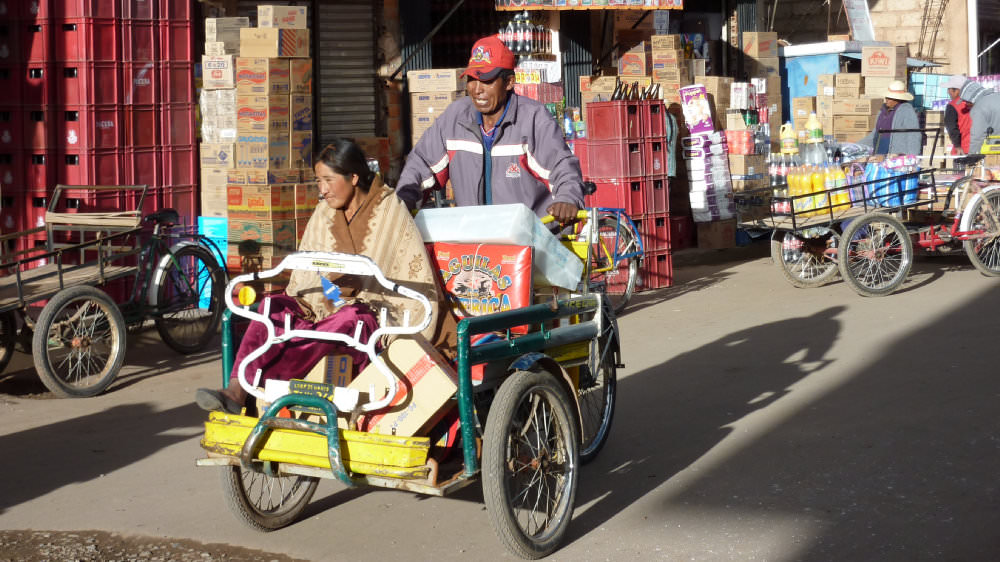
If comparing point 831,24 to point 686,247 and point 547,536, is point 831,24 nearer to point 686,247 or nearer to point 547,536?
point 686,247

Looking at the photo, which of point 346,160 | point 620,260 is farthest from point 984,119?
point 346,160

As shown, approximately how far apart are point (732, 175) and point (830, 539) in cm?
1048

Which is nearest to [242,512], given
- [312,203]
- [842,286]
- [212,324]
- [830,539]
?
[830,539]

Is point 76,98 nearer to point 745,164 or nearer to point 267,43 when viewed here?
point 267,43

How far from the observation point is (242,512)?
466 centimetres

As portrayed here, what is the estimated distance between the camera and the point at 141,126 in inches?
383

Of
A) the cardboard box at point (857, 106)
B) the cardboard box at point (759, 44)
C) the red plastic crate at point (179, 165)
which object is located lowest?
the red plastic crate at point (179, 165)

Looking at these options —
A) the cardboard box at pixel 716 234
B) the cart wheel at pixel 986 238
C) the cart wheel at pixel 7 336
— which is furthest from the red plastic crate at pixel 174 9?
the cart wheel at pixel 986 238

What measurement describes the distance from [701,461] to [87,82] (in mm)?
Answer: 6188

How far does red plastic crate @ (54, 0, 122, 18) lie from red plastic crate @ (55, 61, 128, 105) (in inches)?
14.9

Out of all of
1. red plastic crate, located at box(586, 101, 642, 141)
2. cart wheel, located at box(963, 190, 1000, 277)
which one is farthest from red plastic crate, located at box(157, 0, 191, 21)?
cart wheel, located at box(963, 190, 1000, 277)

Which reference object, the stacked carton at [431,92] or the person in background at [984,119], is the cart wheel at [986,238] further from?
the stacked carton at [431,92]

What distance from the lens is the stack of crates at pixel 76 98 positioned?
9.37 m

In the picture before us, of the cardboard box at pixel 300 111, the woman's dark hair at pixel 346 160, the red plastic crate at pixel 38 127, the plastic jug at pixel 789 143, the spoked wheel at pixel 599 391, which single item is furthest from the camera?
the plastic jug at pixel 789 143
